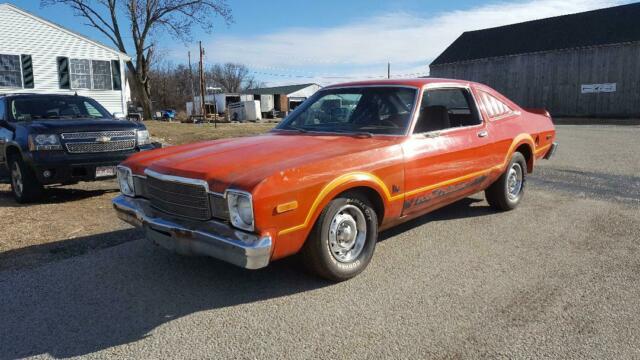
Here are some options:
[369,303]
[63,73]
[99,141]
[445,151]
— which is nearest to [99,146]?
[99,141]

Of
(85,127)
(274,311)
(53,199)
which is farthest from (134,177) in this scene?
(53,199)

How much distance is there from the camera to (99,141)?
6.72 metres

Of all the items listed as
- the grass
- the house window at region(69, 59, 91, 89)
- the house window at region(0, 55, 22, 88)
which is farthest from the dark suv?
the house window at region(69, 59, 91, 89)

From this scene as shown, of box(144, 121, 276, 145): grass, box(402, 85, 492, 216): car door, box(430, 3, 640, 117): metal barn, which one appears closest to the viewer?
box(402, 85, 492, 216): car door

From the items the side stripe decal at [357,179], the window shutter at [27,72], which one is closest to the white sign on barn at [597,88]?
the side stripe decal at [357,179]

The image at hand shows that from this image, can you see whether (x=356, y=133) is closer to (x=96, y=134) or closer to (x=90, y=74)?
(x=96, y=134)

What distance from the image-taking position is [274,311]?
132 inches

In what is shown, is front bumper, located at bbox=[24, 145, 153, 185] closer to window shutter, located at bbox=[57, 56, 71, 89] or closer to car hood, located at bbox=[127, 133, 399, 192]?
car hood, located at bbox=[127, 133, 399, 192]

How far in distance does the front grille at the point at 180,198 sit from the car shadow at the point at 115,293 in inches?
23.8

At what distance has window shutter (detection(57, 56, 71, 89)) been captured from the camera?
20703 millimetres

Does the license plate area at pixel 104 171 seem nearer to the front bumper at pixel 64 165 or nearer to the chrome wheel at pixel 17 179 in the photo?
the front bumper at pixel 64 165

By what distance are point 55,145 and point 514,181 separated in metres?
5.95

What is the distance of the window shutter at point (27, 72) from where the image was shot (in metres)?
19.8

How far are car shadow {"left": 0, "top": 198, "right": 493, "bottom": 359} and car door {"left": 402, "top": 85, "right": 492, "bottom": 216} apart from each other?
51.4 inches
